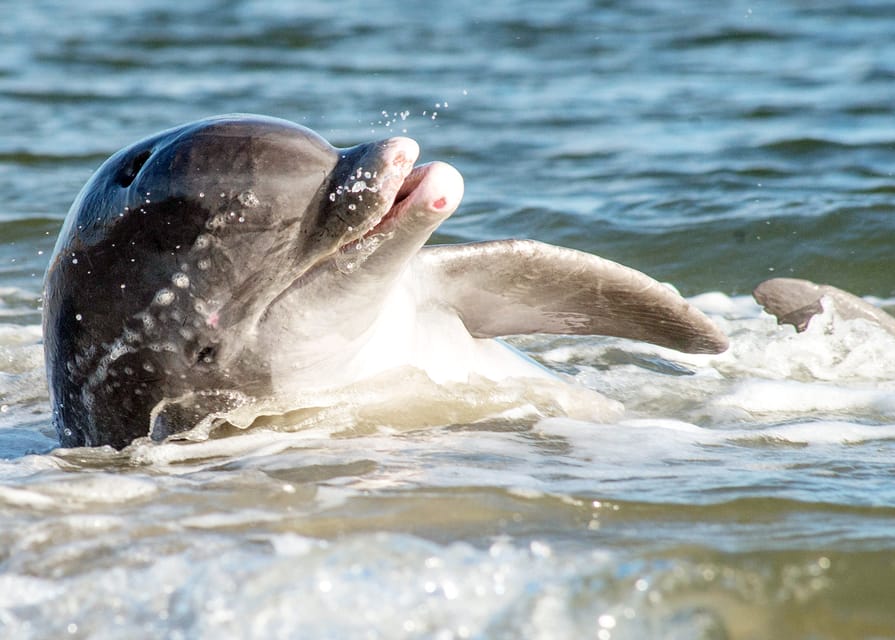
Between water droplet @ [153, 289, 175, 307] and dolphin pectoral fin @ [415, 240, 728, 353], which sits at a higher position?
water droplet @ [153, 289, 175, 307]

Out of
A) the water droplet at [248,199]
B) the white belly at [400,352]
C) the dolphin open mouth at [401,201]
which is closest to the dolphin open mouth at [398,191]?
the dolphin open mouth at [401,201]

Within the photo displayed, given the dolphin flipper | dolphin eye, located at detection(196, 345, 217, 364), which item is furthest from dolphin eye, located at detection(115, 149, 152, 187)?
the dolphin flipper

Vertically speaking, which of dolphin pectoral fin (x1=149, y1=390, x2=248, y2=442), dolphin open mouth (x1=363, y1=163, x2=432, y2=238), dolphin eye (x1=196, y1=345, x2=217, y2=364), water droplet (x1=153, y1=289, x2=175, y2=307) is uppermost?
dolphin open mouth (x1=363, y1=163, x2=432, y2=238)

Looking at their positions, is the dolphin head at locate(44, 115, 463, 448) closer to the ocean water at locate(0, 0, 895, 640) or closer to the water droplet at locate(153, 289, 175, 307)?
the water droplet at locate(153, 289, 175, 307)

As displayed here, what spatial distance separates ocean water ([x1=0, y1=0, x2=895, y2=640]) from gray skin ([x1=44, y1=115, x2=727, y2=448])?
0.62ft

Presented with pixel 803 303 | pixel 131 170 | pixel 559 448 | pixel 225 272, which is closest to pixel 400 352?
pixel 559 448

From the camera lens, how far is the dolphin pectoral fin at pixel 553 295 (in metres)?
4.64

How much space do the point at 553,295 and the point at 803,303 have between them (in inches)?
76.8

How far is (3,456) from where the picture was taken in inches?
180

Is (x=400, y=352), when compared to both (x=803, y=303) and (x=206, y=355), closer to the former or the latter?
(x=206, y=355)

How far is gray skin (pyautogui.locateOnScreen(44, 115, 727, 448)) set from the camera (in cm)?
393

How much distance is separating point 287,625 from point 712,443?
1913 mm

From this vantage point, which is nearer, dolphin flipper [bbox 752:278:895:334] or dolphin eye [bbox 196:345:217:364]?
dolphin eye [bbox 196:345:217:364]

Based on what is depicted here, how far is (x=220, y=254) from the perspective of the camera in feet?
13.0
